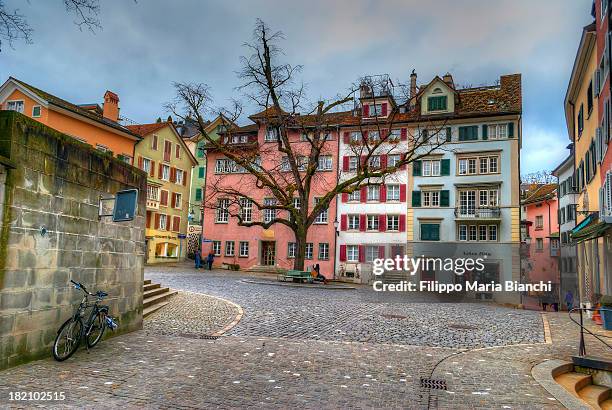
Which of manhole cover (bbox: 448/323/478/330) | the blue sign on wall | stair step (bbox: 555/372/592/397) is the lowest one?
stair step (bbox: 555/372/592/397)

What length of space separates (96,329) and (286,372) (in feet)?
12.2

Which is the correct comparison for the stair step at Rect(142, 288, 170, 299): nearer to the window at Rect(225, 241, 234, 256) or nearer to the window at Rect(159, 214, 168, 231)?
the window at Rect(225, 241, 234, 256)

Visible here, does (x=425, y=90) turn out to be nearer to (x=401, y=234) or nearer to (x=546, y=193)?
(x=401, y=234)

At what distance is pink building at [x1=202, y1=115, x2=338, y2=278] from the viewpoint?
1727 inches

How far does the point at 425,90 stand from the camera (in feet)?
139

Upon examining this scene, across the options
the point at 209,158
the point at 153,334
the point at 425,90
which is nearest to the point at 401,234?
the point at 425,90

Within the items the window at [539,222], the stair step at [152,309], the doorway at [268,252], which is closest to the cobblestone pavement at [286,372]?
the stair step at [152,309]

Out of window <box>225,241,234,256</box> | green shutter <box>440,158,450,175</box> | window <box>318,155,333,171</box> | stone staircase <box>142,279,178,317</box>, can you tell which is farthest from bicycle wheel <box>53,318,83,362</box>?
window <box>225,241,234,256</box>

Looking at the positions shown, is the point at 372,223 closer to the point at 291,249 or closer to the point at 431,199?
the point at 431,199

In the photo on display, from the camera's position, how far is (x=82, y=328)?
8445mm

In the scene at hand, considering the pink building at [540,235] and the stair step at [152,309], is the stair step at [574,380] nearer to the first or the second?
the stair step at [152,309]

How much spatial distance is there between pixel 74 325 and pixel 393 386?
5.28 metres

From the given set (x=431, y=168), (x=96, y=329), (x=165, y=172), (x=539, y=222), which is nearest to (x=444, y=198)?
(x=431, y=168)

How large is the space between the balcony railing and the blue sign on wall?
34.1 metres
